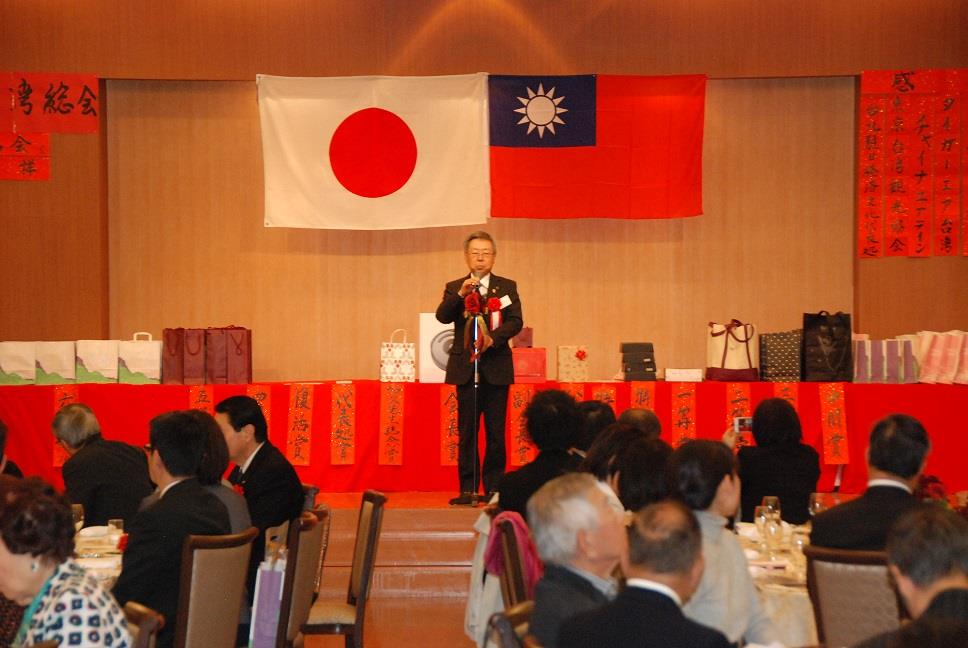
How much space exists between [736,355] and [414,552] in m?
2.74

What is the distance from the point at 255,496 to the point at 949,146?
6422 mm

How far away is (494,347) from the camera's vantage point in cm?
696

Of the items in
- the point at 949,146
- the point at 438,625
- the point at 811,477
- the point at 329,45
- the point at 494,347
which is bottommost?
the point at 438,625

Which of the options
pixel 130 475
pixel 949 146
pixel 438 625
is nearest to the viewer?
pixel 130 475

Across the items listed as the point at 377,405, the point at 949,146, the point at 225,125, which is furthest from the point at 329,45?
the point at 949,146

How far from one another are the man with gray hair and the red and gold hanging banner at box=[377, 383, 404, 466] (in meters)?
5.00

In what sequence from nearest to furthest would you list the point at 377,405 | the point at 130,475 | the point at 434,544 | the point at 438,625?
the point at 130,475 → the point at 438,625 → the point at 434,544 → the point at 377,405

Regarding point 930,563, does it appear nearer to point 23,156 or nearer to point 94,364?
point 94,364

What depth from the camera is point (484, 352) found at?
6.95m

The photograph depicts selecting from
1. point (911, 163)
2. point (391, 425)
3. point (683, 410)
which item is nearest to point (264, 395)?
point (391, 425)

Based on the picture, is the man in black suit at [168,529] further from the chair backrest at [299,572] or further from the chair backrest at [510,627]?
the chair backrest at [510,627]

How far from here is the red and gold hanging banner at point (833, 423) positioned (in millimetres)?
7801

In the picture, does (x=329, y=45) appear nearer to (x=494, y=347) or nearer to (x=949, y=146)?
(x=494, y=347)

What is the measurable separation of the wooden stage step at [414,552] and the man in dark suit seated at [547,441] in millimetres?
2504
